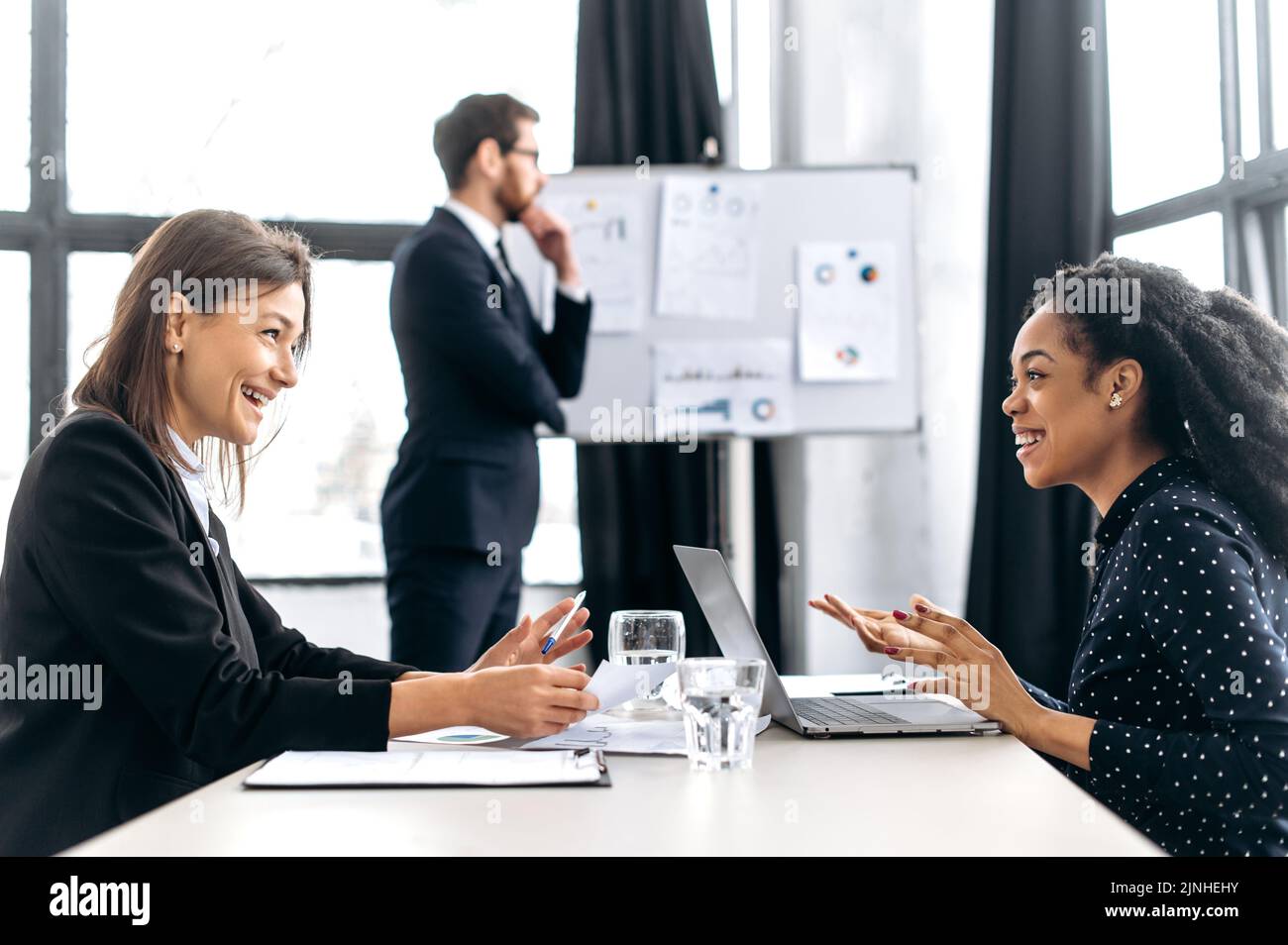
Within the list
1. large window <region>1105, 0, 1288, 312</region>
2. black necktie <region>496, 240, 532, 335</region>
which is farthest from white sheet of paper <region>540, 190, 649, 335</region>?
large window <region>1105, 0, 1288, 312</region>

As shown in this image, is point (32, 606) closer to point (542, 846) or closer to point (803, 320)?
point (542, 846)

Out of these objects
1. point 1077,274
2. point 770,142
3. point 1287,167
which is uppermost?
point 770,142

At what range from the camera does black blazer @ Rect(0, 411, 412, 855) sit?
3.55 ft

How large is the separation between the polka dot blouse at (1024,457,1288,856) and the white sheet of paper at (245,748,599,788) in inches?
21.4

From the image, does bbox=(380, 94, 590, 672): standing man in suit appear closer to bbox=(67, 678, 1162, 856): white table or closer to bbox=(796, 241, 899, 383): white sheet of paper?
bbox=(796, 241, 899, 383): white sheet of paper

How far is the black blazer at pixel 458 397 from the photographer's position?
2457mm

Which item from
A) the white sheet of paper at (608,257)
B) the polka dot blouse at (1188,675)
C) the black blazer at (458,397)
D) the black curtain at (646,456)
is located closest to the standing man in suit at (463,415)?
the black blazer at (458,397)

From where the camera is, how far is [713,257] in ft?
10.0

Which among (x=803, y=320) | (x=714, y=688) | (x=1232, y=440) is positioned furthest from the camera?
(x=803, y=320)

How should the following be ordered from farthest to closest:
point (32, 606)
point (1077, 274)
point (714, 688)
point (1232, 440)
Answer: point (1077, 274) → point (1232, 440) → point (32, 606) → point (714, 688)

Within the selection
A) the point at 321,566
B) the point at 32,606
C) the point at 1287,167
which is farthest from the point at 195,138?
the point at 1287,167

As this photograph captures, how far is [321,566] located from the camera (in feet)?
11.6

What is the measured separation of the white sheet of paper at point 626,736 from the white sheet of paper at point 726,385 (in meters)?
1.79

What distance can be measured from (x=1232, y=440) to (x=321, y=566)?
2814 mm
